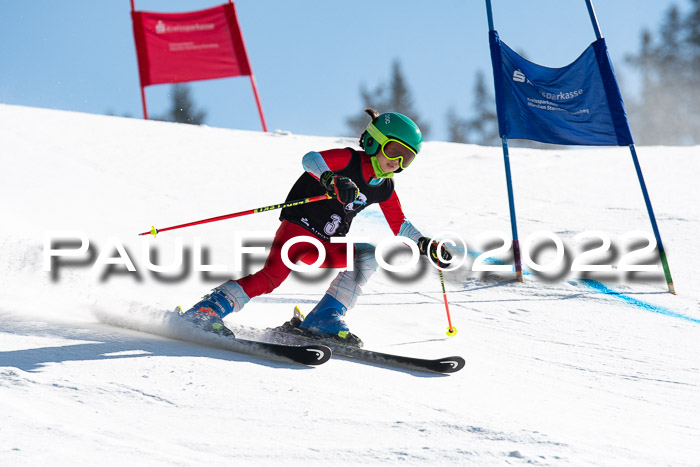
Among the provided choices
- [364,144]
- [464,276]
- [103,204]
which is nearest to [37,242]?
[103,204]

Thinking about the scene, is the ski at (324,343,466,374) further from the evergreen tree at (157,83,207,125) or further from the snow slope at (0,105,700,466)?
the evergreen tree at (157,83,207,125)

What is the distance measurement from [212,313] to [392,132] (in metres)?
1.18

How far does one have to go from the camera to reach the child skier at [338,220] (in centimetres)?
312

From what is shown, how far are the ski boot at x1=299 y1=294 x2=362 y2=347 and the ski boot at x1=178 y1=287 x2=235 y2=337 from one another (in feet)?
1.34

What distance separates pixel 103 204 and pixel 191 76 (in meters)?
5.17

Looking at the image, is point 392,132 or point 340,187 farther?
point 392,132

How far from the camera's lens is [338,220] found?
325 cm

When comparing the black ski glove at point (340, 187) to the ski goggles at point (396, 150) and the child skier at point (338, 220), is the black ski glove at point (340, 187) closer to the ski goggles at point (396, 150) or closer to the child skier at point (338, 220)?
the child skier at point (338, 220)

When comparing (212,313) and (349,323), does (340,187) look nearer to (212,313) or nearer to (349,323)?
(212,313)

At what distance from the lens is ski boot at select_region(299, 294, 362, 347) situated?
3.14m

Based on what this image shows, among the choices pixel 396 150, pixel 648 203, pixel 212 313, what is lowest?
pixel 212 313

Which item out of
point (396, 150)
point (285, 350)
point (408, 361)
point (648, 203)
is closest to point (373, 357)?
point (408, 361)

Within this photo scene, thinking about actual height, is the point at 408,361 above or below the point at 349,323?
below

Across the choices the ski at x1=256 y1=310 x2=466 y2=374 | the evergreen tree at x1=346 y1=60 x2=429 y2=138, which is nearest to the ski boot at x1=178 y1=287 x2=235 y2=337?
the ski at x1=256 y1=310 x2=466 y2=374
